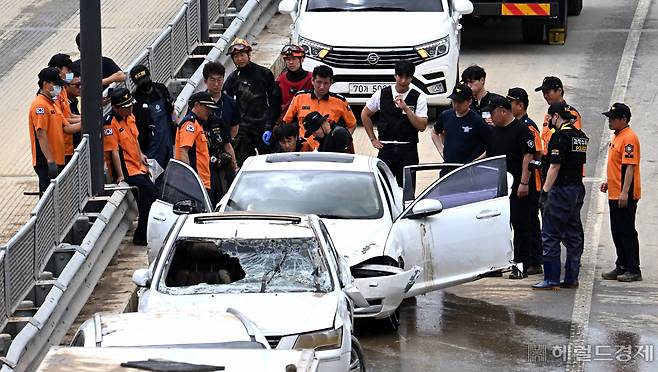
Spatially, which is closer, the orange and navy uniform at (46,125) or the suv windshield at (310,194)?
the suv windshield at (310,194)

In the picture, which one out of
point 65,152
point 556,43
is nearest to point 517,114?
point 65,152

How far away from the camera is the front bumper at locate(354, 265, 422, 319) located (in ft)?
41.0

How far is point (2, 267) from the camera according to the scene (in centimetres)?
1152

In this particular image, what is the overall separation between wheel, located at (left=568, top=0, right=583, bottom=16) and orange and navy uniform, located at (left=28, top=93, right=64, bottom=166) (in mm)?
13693

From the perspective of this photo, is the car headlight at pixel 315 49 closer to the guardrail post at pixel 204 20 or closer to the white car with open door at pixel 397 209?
the guardrail post at pixel 204 20

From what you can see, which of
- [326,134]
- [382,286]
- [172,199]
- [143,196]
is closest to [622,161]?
[326,134]

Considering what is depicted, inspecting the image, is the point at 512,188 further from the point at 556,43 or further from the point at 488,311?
the point at 556,43

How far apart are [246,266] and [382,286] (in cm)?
147

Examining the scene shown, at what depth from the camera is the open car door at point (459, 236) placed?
13.4m

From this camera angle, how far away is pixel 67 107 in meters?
15.7

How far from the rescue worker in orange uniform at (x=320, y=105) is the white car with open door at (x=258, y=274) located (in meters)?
3.86

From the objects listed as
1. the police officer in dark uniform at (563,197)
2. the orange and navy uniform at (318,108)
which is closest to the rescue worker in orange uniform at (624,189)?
the police officer in dark uniform at (563,197)

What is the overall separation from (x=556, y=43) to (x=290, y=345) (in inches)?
616

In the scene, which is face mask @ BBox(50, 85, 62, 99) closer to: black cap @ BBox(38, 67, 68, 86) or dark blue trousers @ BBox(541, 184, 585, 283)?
black cap @ BBox(38, 67, 68, 86)
